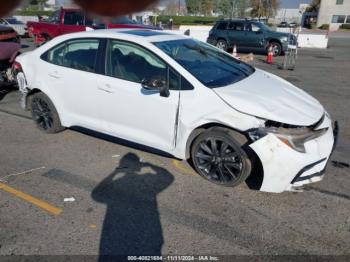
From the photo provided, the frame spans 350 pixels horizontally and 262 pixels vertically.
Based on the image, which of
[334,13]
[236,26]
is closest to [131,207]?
[236,26]

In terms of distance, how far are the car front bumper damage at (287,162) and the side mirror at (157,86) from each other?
1160 millimetres

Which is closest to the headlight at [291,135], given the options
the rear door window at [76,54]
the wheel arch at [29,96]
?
the rear door window at [76,54]

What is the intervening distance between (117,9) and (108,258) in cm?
241

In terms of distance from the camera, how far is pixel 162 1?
69cm

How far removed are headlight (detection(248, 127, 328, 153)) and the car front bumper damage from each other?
41 millimetres

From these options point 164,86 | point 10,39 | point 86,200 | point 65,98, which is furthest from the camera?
point 10,39

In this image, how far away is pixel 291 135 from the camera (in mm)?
3305

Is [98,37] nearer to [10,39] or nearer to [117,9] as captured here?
[117,9]

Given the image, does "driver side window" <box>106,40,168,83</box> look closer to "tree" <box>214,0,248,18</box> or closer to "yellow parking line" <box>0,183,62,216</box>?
"tree" <box>214,0,248,18</box>

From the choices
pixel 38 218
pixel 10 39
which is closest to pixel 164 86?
pixel 38 218

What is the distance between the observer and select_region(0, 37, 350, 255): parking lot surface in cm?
283

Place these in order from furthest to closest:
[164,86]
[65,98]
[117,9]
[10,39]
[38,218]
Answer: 1. [10,39]
2. [65,98]
3. [164,86]
4. [38,218]
5. [117,9]

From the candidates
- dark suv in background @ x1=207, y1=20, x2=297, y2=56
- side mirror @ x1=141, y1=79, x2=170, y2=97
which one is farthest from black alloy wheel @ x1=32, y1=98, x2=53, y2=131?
dark suv in background @ x1=207, y1=20, x2=297, y2=56

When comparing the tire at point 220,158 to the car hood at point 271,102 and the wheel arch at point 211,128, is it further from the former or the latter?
the car hood at point 271,102
